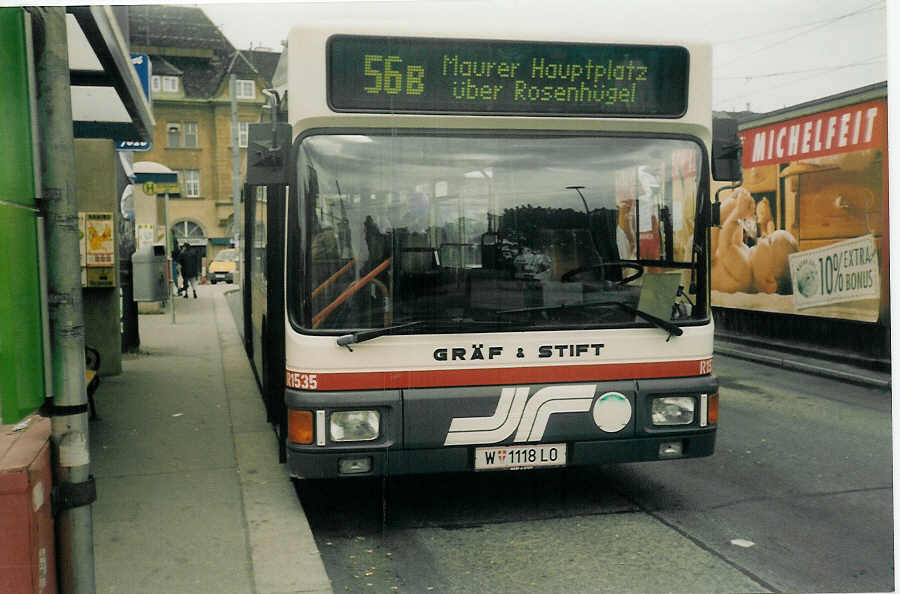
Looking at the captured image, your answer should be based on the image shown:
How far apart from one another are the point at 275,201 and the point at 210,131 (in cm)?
1117

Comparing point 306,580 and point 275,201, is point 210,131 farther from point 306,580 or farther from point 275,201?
point 306,580

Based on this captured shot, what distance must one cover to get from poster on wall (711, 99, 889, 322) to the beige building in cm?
796

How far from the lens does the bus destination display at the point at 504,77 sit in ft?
15.1

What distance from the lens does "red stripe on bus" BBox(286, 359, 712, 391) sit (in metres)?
4.67

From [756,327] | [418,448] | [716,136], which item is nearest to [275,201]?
[418,448]

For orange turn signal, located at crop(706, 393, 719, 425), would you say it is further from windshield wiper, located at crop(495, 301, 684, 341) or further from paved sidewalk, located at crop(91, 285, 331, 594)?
paved sidewalk, located at crop(91, 285, 331, 594)

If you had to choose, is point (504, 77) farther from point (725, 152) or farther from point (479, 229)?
point (725, 152)

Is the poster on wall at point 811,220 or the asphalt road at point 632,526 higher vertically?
the poster on wall at point 811,220

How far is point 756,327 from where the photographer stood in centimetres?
1452

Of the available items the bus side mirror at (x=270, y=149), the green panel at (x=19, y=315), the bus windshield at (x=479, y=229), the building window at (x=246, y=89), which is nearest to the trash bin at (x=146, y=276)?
the building window at (x=246, y=89)

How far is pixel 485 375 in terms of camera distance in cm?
480

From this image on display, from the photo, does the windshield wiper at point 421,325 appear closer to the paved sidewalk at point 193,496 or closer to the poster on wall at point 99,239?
the paved sidewalk at point 193,496

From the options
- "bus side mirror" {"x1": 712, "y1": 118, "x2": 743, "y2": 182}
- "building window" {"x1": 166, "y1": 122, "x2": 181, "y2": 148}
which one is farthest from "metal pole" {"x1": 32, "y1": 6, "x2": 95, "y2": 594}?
"building window" {"x1": 166, "y1": 122, "x2": 181, "y2": 148}

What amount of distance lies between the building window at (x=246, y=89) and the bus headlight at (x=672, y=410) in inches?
224
